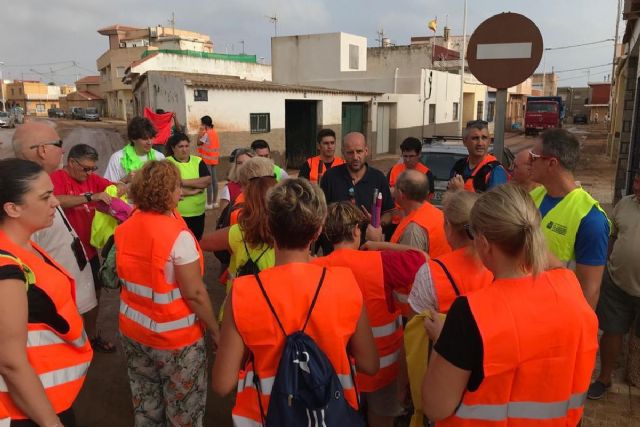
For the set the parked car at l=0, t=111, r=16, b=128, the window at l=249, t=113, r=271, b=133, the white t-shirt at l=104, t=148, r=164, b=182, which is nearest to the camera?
the white t-shirt at l=104, t=148, r=164, b=182

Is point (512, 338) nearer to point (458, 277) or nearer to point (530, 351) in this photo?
point (530, 351)

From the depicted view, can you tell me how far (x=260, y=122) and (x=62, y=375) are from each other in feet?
46.9

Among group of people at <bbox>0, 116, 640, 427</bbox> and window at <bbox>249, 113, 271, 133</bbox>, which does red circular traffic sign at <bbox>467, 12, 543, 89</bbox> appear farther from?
window at <bbox>249, 113, 271, 133</bbox>

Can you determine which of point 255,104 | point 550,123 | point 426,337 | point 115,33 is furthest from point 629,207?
point 115,33

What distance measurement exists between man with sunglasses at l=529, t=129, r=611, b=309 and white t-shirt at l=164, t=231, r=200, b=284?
2.04 m

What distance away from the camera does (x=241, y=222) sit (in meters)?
2.61

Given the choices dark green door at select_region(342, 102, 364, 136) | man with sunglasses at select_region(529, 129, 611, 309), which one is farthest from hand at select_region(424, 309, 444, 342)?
dark green door at select_region(342, 102, 364, 136)

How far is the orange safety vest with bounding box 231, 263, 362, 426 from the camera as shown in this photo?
167 cm

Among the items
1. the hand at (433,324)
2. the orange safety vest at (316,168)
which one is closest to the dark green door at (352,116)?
the orange safety vest at (316,168)

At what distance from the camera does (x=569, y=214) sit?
2629 mm

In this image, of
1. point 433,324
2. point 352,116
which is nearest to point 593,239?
point 433,324

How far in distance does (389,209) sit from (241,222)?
211 centimetres

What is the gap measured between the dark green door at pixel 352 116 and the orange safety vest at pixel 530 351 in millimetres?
18702

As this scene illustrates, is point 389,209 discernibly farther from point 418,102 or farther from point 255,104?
point 418,102
